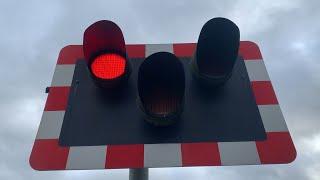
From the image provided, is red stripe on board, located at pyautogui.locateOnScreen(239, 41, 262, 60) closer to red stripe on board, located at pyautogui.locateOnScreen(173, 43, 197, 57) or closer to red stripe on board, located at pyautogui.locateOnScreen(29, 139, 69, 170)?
red stripe on board, located at pyautogui.locateOnScreen(173, 43, 197, 57)

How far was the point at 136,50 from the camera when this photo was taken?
3068 millimetres

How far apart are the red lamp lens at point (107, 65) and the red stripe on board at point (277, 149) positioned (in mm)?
878

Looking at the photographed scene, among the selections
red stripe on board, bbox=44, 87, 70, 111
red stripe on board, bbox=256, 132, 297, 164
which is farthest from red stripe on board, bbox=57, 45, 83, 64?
red stripe on board, bbox=256, 132, 297, 164

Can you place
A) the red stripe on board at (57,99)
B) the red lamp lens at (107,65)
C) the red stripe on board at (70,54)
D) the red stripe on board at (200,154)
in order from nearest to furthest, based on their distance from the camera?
the red stripe on board at (200,154)
the red lamp lens at (107,65)
the red stripe on board at (57,99)
the red stripe on board at (70,54)

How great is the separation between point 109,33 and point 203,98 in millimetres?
672

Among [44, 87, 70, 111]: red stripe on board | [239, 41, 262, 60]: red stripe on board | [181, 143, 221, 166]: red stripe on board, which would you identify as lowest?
[181, 143, 221, 166]: red stripe on board

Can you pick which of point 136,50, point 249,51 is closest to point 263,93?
point 249,51

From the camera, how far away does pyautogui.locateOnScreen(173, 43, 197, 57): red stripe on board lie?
3.02m

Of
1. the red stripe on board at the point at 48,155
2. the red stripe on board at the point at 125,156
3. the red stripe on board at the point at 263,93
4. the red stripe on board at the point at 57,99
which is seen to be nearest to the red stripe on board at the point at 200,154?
the red stripe on board at the point at 125,156

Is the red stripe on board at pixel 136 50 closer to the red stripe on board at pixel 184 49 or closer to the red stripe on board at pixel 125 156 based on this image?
the red stripe on board at pixel 184 49

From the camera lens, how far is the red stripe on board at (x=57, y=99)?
104 inches

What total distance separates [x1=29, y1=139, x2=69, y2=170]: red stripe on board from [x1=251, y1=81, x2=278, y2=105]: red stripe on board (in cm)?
119

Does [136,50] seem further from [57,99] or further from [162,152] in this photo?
[162,152]

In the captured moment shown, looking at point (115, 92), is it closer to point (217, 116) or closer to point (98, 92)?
point (98, 92)
